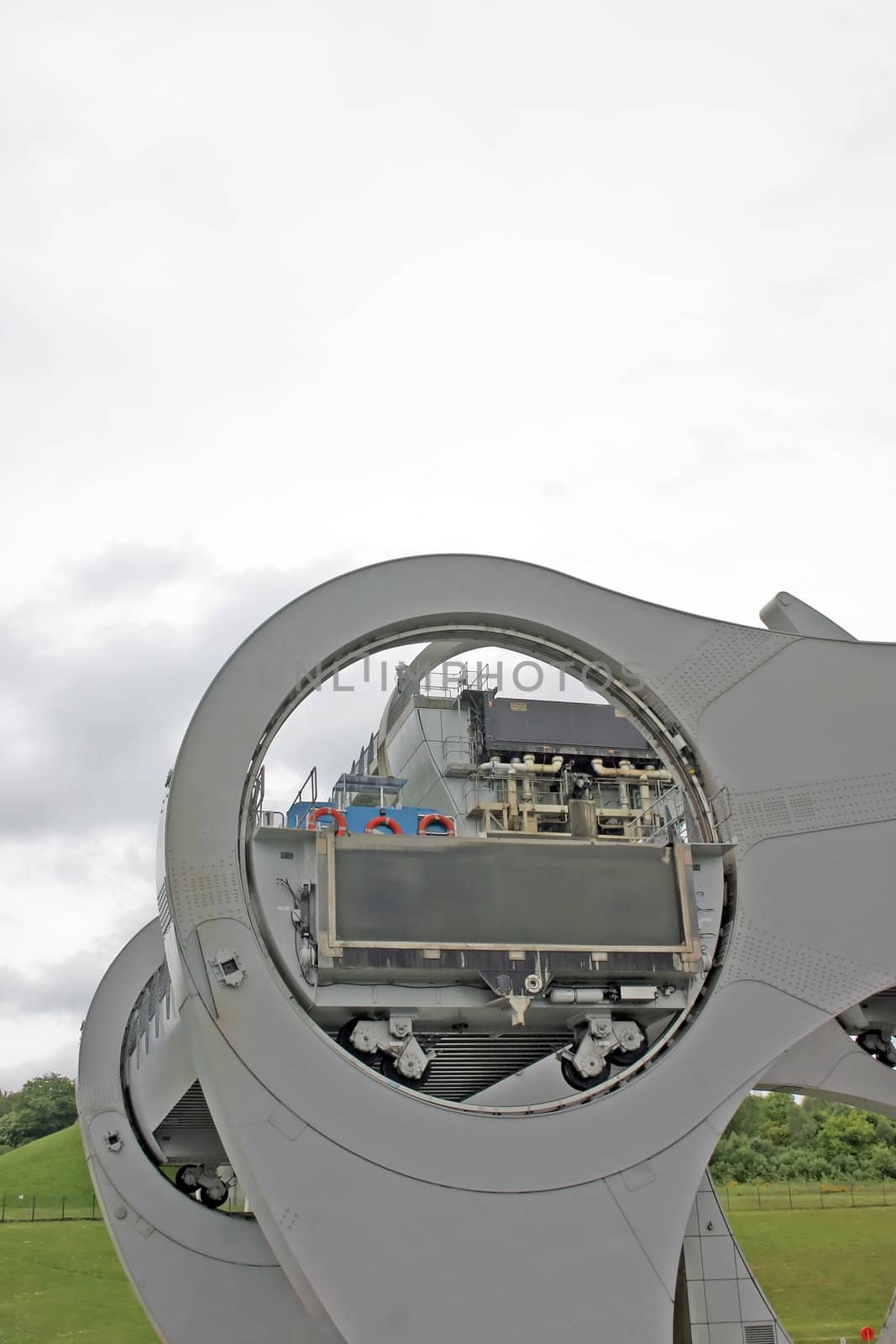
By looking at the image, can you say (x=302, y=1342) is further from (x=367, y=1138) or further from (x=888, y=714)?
(x=888, y=714)

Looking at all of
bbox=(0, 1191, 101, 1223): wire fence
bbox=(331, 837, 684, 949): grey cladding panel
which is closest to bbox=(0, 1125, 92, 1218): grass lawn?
bbox=(0, 1191, 101, 1223): wire fence

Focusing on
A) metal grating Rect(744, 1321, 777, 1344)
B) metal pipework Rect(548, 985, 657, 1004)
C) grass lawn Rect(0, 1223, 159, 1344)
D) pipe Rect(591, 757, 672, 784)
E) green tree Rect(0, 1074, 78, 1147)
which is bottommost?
green tree Rect(0, 1074, 78, 1147)

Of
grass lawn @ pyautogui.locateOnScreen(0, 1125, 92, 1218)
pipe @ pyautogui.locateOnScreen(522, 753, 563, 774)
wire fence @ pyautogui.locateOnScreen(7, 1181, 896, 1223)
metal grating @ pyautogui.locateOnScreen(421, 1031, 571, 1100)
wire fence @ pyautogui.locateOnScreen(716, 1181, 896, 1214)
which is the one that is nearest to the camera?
metal grating @ pyautogui.locateOnScreen(421, 1031, 571, 1100)

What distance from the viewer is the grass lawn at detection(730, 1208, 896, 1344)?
28188 millimetres

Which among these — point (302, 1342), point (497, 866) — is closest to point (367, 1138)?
point (497, 866)

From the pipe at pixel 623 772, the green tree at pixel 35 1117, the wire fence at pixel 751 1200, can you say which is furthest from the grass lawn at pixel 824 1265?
the green tree at pixel 35 1117

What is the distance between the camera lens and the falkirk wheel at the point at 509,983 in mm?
12414

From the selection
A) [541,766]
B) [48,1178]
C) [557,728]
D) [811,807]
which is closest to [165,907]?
[811,807]

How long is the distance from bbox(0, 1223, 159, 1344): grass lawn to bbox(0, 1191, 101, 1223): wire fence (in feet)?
5.06

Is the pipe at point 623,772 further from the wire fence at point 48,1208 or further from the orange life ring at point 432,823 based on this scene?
the wire fence at point 48,1208

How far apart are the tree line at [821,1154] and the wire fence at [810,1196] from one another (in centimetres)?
358

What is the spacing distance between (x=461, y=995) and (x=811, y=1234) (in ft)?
89.8

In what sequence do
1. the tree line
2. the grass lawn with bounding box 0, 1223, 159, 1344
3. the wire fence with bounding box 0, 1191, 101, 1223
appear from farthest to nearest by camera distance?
1. the tree line
2. the wire fence with bounding box 0, 1191, 101, 1223
3. the grass lawn with bounding box 0, 1223, 159, 1344

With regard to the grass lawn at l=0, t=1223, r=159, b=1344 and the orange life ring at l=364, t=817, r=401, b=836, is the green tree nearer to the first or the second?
the grass lawn at l=0, t=1223, r=159, b=1344
